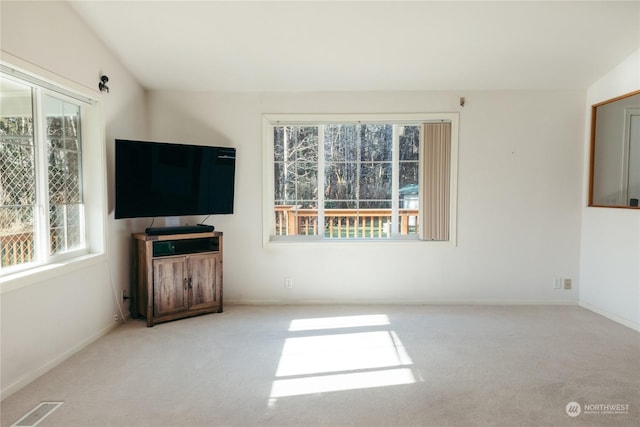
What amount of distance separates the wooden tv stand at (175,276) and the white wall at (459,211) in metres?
0.37

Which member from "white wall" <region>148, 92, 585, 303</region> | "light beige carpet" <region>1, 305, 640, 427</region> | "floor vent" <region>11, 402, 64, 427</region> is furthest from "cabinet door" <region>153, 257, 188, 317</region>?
"floor vent" <region>11, 402, 64, 427</region>

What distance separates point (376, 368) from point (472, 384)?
642mm

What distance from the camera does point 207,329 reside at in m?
3.35

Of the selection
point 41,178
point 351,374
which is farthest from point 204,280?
point 351,374

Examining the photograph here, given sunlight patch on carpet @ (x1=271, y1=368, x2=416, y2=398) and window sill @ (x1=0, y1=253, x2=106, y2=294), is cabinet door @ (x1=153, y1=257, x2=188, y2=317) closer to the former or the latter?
window sill @ (x1=0, y1=253, x2=106, y2=294)

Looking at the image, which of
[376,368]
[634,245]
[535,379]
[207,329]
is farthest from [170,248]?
[634,245]

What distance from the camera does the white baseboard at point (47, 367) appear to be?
2.22 metres

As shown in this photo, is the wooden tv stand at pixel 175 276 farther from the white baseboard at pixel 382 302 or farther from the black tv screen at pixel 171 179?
the white baseboard at pixel 382 302

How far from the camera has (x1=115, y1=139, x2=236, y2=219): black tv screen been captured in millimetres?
3256

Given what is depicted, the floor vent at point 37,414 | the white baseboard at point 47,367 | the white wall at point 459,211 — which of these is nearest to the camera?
the floor vent at point 37,414

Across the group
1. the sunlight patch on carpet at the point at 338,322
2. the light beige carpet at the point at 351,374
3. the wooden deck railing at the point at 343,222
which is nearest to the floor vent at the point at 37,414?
the light beige carpet at the point at 351,374

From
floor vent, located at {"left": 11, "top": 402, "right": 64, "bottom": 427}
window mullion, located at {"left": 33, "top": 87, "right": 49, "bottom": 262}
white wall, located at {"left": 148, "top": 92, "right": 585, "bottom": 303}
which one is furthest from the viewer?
white wall, located at {"left": 148, "top": 92, "right": 585, "bottom": 303}

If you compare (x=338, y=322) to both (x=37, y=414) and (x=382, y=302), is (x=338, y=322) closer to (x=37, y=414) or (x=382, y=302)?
Result: (x=382, y=302)

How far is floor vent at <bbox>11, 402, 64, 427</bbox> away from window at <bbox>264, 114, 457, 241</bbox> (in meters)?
2.40
